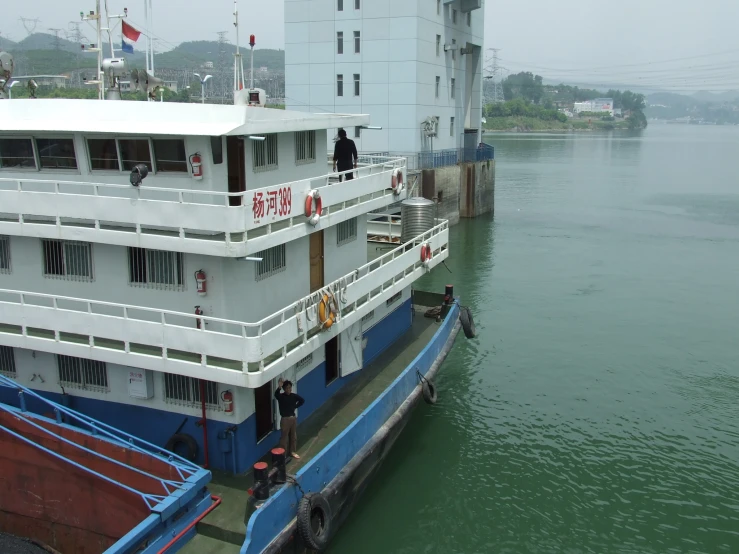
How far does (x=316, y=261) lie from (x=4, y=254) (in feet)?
20.3

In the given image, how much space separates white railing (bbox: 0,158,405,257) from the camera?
38.2 ft

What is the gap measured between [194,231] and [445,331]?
32.7ft

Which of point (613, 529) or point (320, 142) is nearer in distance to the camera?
point (613, 529)

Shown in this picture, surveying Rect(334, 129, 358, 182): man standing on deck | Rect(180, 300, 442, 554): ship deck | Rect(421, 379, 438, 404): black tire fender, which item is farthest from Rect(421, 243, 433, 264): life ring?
Rect(421, 379, 438, 404): black tire fender

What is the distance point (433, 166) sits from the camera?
44781mm

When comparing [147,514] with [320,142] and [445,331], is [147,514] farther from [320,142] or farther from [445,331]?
→ [445,331]

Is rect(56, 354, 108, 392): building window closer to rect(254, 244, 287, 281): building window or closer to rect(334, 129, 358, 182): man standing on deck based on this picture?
rect(254, 244, 287, 281): building window

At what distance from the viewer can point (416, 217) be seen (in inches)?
827

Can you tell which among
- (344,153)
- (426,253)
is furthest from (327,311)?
(426,253)

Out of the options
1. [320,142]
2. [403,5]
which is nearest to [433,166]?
[403,5]

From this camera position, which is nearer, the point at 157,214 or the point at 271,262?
the point at 157,214

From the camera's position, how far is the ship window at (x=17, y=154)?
1345cm

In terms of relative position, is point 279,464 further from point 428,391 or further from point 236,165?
point 428,391

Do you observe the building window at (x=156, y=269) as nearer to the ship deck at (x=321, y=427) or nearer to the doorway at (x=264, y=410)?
the doorway at (x=264, y=410)
